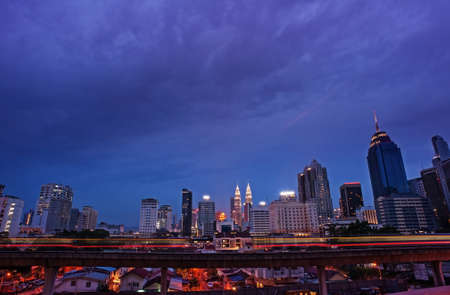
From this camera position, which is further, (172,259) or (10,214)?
(10,214)

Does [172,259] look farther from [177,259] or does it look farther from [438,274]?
[438,274]

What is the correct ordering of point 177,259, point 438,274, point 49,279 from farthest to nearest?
point 438,274, point 177,259, point 49,279

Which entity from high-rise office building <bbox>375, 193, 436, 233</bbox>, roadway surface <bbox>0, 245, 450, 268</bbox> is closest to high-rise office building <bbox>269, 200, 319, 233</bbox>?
high-rise office building <bbox>375, 193, 436, 233</bbox>

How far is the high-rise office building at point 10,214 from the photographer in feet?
520

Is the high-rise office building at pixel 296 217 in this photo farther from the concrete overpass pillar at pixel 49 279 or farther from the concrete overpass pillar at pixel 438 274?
→ the concrete overpass pillar at pixel 49 279

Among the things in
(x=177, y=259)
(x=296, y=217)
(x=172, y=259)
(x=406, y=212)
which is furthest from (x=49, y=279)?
(x=406, y=212)

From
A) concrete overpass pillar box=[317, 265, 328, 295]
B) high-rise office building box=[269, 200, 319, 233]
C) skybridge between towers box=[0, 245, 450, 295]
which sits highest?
high-rise office building box=[269, 200, 319, 233]

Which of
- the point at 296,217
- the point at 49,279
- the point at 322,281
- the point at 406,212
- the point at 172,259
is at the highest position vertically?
the point at 406,212

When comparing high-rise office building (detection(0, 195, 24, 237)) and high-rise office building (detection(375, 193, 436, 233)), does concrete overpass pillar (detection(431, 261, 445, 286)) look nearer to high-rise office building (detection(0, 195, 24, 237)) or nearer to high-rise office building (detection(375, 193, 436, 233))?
high-rise office building (detection(375, 193, 436, 233))

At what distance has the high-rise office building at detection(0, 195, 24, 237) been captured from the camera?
520 feet

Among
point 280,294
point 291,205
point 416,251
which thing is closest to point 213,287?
point 280,294

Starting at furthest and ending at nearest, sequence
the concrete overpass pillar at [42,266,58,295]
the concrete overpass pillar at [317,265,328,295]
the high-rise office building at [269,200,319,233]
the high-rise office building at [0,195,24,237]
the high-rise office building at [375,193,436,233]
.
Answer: the high-rise office building at [269,200,319,233], the high-rise office building at [375,193,436,233], the high-rise office building at [0,195,24,237], the concrete overpass pillar at [317,265,328,295], the concrete overpass pillar at [42,266,58,295]

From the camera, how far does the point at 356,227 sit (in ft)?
349

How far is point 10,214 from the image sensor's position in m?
163
